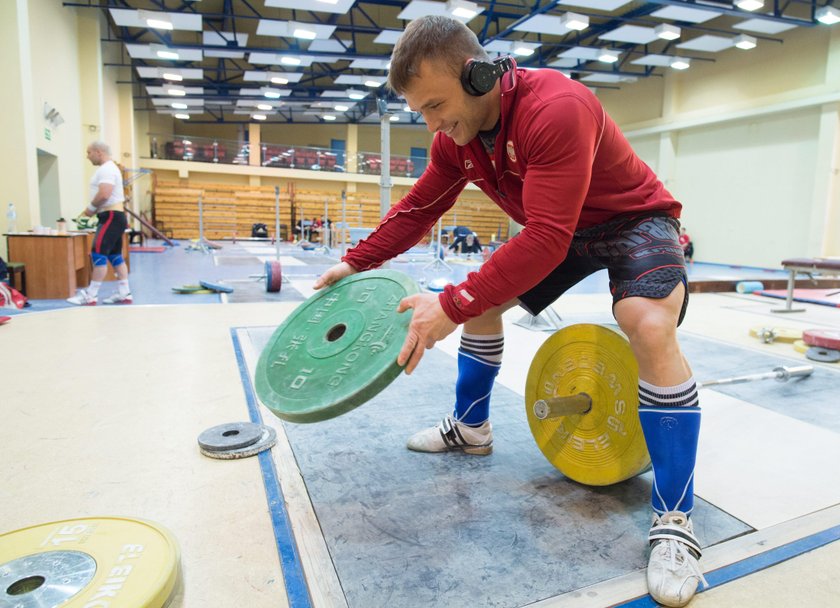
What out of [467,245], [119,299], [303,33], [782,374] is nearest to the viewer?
[782,374]

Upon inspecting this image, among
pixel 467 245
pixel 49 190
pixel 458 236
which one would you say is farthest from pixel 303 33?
pixel 49 190

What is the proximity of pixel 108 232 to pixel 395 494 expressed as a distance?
432 centimetres

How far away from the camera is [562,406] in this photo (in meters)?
1.51

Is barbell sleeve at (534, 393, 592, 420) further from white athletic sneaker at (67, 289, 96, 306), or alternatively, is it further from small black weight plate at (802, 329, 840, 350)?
white athletic sneaker at (67, 289, 96, 306)

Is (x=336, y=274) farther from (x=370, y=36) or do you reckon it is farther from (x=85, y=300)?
(x=370, y=36)

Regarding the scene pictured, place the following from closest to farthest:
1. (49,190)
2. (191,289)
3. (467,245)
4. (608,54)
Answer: (191,289) → (49,190) → (467,245) → (608,54)

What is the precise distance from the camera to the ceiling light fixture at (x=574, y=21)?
9766 millimetres

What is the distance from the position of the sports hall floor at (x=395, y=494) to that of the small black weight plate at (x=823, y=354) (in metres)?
0.28

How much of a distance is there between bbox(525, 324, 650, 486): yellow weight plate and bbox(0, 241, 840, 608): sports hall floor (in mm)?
96

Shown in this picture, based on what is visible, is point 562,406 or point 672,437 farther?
point 562,406

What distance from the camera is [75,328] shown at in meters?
3.69

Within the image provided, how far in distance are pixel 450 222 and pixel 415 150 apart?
16.0 ft

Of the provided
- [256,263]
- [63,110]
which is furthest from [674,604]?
[63,110]

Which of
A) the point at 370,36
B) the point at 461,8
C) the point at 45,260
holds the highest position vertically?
the point at 370,36
